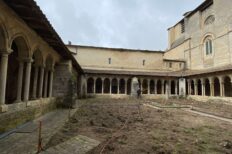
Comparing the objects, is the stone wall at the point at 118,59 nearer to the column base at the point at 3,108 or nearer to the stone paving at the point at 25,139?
the stone paving at the point at 25,139

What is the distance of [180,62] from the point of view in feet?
94.2

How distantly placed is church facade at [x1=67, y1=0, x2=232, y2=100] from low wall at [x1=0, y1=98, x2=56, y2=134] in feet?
47.7

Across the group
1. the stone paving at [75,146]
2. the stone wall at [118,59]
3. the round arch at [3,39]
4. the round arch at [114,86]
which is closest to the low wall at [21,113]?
the round arch at [3,39]

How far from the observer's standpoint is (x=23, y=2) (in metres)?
4.93

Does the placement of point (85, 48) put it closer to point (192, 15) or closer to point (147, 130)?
point (192, 15)

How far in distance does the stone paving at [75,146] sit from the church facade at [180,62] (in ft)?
55.2

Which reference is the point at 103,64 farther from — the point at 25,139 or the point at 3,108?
the point at 25,139

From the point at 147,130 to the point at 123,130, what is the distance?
0.81 meters

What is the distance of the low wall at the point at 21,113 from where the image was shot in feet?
17.4

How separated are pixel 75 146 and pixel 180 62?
87.4ft

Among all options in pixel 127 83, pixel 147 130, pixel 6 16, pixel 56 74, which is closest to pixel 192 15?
pixel 127 83

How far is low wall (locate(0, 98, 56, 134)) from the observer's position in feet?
17.4

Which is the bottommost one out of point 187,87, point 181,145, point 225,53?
point 181,145

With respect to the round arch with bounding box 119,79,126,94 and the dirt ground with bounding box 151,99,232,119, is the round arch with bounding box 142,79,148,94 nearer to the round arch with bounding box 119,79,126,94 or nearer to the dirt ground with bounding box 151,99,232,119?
the round arch with bounding box 119,79,126,94
